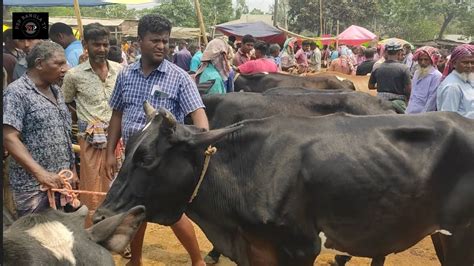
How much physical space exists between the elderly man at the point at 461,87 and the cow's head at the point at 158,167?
2.40 meters

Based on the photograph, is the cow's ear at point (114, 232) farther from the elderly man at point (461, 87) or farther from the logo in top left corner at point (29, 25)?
the elderly man at point (461, 87)

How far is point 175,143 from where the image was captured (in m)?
3.29

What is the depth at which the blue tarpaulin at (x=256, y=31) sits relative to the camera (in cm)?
2030

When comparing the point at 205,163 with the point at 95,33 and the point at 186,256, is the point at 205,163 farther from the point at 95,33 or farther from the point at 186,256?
the point at 186,256

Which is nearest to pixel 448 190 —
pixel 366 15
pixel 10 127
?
pixel 10 127

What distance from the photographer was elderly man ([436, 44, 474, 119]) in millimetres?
4820

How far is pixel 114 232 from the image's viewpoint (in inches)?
78.9

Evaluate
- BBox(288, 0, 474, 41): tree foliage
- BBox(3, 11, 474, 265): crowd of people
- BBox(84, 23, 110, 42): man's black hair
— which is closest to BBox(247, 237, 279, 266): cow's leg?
BBox(3, 11, 474, 265): crowd of people

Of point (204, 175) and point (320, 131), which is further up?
point (320, 131)

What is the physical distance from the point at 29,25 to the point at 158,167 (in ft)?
5.83

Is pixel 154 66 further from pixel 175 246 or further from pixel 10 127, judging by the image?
pixel 175 246

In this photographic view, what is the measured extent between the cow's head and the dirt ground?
5.85 ft

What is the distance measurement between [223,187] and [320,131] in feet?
2.37
